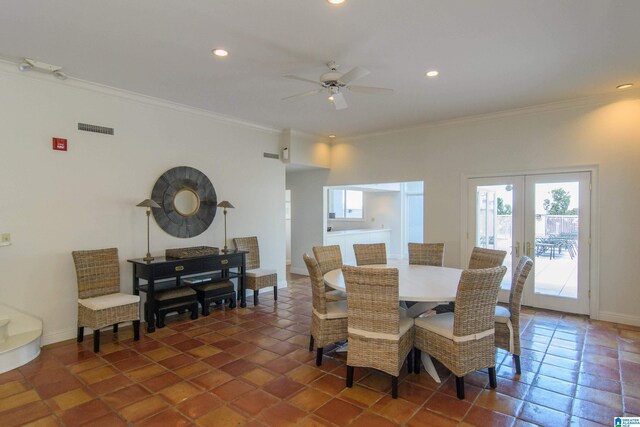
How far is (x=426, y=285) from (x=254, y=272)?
2946 millimetres

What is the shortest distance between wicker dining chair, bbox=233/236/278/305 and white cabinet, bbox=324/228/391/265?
204 centimetres

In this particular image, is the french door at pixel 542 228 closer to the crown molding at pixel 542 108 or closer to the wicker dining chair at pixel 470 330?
the crown molding at pixel 542 108

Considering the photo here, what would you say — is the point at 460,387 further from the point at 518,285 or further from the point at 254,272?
the point at 254,272

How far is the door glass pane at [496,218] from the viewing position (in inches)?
204

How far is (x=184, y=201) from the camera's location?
4895mm

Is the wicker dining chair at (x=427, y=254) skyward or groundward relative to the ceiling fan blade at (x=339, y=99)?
groundward

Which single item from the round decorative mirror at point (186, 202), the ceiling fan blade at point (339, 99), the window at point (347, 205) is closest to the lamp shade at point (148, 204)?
the round decorative mirror at point (186, 202)

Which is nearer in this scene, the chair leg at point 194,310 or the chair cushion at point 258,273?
the chair leg at point 194,310

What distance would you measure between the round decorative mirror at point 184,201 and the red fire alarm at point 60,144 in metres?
1.06

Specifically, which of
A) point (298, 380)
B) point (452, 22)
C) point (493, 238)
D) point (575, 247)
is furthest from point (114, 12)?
point (575, 247)

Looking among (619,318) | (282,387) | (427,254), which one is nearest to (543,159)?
(427,254)

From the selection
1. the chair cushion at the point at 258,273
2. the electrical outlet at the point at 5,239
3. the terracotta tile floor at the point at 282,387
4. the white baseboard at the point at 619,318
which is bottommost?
the terracotta tile floor at the point at 282,387

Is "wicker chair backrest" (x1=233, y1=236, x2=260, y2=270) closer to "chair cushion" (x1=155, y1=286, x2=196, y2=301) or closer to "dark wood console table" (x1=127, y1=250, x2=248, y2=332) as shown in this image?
"dark wood console table" (x1=127, y1=250, x2=248, y2=332)

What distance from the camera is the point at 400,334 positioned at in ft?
8.75
